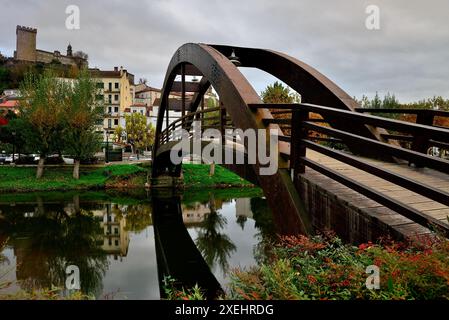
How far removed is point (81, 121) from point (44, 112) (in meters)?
2.49

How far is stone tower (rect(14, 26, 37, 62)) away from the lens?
7688 centimetres

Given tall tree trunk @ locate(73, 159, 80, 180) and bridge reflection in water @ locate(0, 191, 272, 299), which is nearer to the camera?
bridge reflection in water @ locate(0, 191, 272, 299)

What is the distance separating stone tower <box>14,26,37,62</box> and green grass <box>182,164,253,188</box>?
6622 cm

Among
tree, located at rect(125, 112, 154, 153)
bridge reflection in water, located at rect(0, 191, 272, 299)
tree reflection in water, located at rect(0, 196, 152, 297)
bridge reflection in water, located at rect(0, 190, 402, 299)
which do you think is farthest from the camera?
tree, located at rect(125, 112, 154, 153)

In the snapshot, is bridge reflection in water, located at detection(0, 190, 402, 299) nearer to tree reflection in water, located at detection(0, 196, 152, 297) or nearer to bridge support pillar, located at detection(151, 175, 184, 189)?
tree reflection in water, located at detection(0, 196, 152, 297)

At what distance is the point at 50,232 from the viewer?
47.2ft

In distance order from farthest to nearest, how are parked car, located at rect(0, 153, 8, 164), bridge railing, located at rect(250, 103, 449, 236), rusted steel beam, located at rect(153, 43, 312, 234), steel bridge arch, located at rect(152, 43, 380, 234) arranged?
1. parked car, located at rect(0, 153, 8, 164)
2. steel bridge arch, located at rect(152, 43, 380, 234)
3. rusted steel beam, located at rect(153, 43, 312, 234)
4. bridge railing, located at rect(250, 103, 449, 236)

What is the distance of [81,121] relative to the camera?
82.9 ft

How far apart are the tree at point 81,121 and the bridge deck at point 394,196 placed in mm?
23275

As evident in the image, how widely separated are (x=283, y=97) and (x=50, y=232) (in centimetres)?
1652

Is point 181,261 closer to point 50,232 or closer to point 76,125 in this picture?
point 50,232

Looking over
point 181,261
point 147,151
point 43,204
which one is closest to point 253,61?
point 181,261

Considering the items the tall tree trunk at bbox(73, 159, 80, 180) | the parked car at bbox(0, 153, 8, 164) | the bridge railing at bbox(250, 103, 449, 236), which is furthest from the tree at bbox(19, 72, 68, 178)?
the bridge railing at bbox(250, 103, 449, 236)

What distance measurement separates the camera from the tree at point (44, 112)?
81.9 ft
